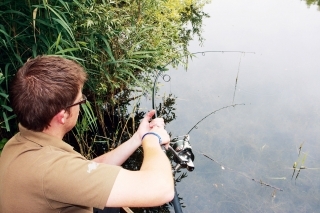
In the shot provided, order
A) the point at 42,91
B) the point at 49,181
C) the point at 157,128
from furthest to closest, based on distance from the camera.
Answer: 1. the point at 157,128
2. the point at 42,91
3. the point at 49,181

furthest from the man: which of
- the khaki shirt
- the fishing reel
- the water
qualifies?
the water

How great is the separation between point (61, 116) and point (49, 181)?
300mm

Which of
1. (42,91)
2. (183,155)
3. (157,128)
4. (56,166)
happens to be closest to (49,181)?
(56,166)

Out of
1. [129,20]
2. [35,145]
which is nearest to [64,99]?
[35,145]

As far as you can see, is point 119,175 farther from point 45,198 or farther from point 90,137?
point 90,137

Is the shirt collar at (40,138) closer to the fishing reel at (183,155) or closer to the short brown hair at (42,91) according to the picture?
the short brown hair at (42,91)

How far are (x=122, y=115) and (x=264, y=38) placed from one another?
12.3 feet

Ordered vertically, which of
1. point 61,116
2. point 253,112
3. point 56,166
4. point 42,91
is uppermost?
point 42,91

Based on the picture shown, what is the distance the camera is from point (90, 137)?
3.85m

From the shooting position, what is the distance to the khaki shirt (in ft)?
3.72

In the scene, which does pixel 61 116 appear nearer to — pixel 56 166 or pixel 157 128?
pixel 56 166

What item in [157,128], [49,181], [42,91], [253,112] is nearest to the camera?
[49,181]

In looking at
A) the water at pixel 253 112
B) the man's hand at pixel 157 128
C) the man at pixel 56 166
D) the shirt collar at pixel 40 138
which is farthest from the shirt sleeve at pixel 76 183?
the water at pixel 253 112

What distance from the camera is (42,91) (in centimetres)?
127
